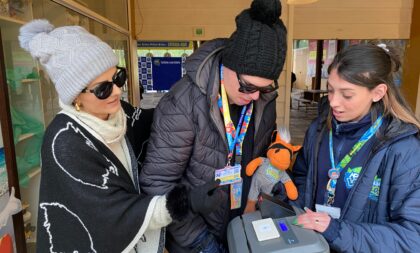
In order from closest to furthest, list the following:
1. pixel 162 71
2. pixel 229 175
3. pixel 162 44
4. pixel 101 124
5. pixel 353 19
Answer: pixel 101 124, pixel 229 175, pixel 353 19, pixel 162 44, pixel 162 71

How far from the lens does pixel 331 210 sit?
1.23m

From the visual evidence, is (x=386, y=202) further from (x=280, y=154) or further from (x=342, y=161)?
(x=280, y=154)

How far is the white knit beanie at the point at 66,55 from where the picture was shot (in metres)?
0.98

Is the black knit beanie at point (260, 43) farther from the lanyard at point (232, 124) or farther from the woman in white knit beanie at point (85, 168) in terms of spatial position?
the woman in white knit beanie at point (85, 168)

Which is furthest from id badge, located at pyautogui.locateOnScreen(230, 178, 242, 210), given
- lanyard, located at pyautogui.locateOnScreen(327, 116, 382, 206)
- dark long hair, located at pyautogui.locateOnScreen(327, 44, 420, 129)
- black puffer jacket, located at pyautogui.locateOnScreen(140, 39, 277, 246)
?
dark long hair, located at pyautogui.locateOnScreen(327, 44, 420, 129)

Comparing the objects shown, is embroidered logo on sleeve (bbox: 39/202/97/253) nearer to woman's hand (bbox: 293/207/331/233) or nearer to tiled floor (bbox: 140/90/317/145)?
woman's hand (bbox: 293/207/331/233)

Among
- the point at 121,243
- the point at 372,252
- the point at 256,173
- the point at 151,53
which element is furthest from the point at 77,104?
the point at 151,53

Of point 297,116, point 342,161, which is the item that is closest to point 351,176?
point 342,161

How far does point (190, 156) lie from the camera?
1229 millimetres

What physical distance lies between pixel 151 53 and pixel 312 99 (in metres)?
6.38

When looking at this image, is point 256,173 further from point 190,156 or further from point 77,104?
point 77,104

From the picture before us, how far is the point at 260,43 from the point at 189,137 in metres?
0.43

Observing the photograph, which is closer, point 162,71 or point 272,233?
point 272,233

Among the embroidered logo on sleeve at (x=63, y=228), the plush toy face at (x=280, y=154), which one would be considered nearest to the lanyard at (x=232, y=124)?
the plush toy face at (x=280, y=154)
